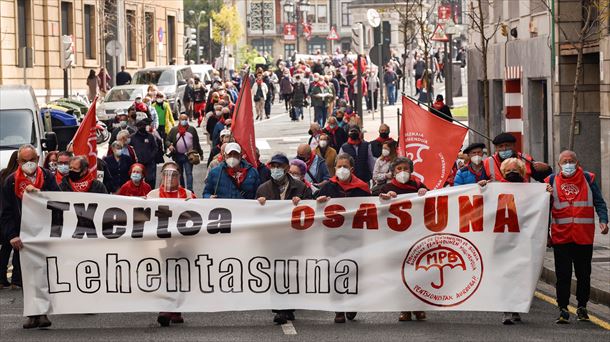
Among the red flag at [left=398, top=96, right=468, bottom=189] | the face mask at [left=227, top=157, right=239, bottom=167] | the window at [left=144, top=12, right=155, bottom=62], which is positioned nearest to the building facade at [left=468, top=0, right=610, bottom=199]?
the red flag at [left=398, top=96, right=468, bottom=189]

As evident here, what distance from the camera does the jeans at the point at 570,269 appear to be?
1495 centimetres

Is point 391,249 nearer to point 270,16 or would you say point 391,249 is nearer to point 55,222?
point 55,222

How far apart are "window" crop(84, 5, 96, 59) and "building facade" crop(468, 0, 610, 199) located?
2490cm

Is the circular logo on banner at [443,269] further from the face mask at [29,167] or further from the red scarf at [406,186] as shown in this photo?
the face mask at [29,167]

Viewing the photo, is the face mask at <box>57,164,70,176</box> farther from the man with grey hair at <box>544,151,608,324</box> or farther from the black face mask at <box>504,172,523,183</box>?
the man with grey hair at <box>544,151,608,324</box>

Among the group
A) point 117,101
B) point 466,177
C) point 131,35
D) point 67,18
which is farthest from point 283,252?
point 131,35

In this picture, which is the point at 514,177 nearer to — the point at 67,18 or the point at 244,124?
the point at 244,124

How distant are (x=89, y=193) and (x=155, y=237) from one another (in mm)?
780

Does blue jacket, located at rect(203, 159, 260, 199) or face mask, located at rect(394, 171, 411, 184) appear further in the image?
blue jacket, located at rect(203, 159, 260, 199)

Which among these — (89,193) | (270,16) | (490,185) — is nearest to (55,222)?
(89,193)

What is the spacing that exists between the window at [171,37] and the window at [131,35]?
703cm

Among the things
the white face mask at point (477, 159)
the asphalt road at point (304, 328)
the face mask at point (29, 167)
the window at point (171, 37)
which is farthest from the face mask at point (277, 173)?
the window at point (171, 37)

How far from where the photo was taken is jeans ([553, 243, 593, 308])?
1495 cm

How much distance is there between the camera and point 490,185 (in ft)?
49.5
